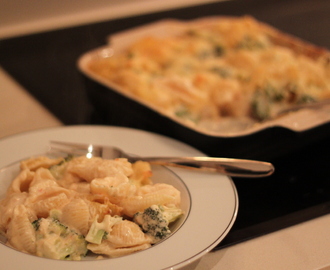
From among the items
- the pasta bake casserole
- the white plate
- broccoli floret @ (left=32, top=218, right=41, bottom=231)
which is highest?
broccoli floret @ (left=32, top=218, right=41, bottom=231)

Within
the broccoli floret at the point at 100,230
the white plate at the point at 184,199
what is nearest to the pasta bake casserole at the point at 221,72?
the white plate at the point at 184,199

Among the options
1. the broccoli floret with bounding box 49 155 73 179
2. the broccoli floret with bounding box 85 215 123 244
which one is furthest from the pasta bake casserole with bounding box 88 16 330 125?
the broccoli floret with bounding box 85 215 123 244

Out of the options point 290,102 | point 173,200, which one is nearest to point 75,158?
point 173,200

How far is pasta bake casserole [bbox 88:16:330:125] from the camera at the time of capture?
1343 mm

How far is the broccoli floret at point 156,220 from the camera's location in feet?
2.46

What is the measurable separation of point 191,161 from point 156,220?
20 cm

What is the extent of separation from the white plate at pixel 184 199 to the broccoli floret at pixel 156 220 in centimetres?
2

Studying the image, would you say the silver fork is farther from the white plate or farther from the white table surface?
the white table surface

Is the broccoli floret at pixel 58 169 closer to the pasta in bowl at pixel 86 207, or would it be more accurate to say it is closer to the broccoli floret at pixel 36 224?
the pasta in bowl at pixel 86 207

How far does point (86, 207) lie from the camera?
2.47 ft

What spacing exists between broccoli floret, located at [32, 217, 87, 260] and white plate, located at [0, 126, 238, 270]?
0.07 ft

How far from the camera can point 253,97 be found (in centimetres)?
138

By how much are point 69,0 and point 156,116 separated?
138 cm

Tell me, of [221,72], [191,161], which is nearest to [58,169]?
[191,161]
